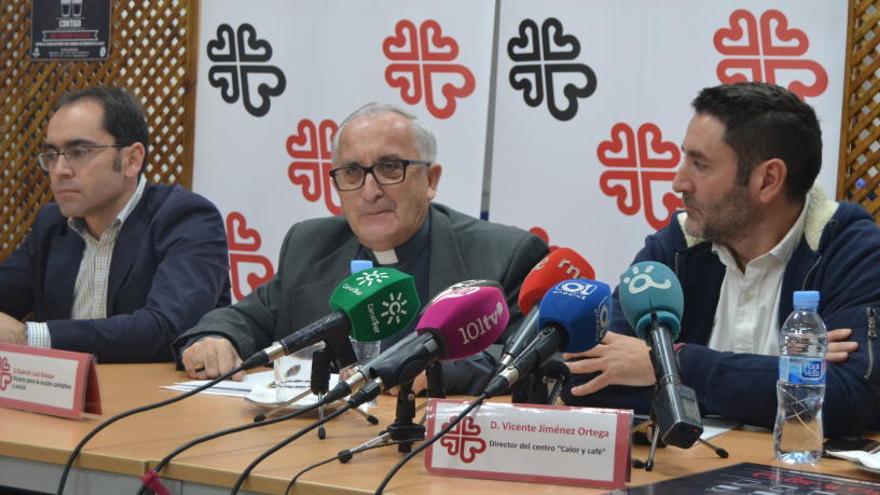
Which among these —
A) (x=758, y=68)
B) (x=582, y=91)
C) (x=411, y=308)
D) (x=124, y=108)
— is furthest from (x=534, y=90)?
(x=411, y=308)

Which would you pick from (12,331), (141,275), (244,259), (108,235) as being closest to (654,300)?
(12,331)

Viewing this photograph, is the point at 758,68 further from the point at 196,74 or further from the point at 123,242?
the point at 196,74

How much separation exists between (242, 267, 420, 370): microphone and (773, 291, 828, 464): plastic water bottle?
64cm

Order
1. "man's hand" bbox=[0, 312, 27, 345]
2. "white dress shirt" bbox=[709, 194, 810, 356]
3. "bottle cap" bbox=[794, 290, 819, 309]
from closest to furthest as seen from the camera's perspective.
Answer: "bottle cap" bbox=[794, 290, 819, 309]
"white dress shirt" bbox=[709, 194, 810, 356]
"man's hand" bbox=[0, 312, 27, 345]

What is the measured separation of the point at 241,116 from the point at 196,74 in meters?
0.40

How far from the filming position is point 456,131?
A: 447cm

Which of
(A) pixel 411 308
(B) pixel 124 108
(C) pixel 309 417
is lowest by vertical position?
(C) pixel 309 417

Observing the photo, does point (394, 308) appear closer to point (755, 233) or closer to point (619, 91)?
point (755, 233)

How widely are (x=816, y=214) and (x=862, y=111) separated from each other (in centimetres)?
154

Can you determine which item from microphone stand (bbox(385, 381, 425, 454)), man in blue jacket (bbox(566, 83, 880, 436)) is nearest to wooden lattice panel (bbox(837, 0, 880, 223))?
man in blue jacket (bbox(566, 83, 880, 436))

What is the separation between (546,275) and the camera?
6.15 feet

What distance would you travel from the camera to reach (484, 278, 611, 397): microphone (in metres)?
1.56

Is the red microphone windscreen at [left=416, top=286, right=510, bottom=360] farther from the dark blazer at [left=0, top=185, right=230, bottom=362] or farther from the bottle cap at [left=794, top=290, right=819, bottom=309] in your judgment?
the dark blazer at [left=0, top=185, right=230, bottom=362]

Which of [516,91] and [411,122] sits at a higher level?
[516,91]
